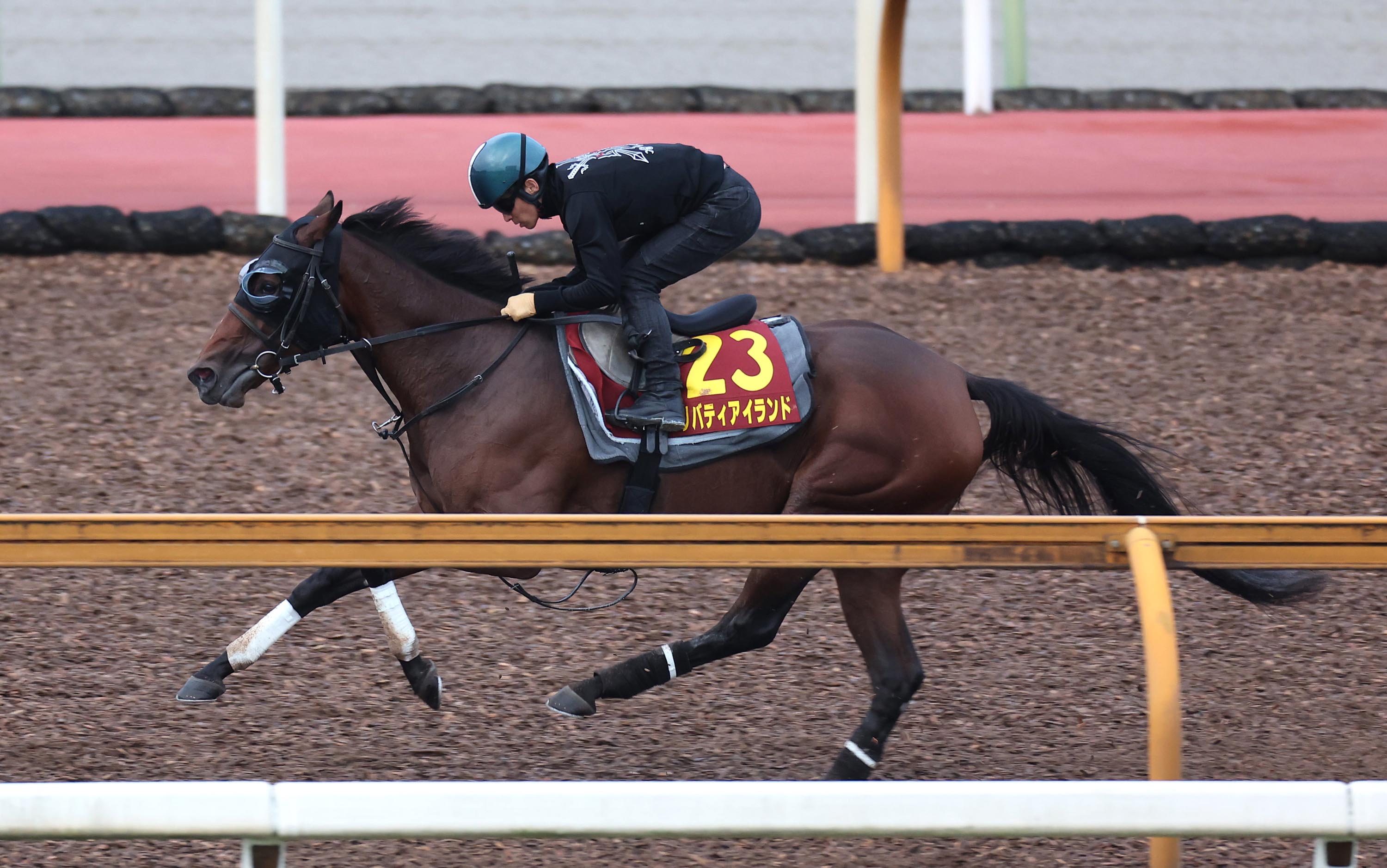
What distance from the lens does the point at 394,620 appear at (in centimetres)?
473

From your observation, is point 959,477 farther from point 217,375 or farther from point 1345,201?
point 1345,201

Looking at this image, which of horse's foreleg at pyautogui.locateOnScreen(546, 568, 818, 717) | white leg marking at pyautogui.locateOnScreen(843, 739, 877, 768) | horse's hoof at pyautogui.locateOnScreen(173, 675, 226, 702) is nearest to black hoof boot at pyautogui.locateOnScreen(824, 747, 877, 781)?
white leg marking at pyautogui.locateOnScreen(843, 739, 877, 768)

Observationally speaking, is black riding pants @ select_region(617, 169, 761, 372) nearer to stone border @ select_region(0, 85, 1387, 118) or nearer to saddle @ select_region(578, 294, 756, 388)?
saddle @ select_region(578, 294, 756, 388)

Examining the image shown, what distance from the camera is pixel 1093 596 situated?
614 centimetres

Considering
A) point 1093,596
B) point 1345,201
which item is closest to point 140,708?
point 1093,596

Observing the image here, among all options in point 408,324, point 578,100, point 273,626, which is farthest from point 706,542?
point 578,100

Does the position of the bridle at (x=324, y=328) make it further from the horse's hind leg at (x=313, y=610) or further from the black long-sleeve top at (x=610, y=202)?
the horse's hind leg at (x=313, y=610)

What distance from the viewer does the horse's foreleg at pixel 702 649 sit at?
15.6 ft

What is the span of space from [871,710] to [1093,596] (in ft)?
6.59

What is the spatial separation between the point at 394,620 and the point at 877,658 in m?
1.48

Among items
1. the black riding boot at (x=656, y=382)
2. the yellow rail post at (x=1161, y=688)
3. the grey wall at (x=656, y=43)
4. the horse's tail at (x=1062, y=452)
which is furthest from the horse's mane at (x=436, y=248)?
the grey wall at (x=656, y=43)

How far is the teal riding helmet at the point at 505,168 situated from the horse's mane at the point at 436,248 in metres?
0.30

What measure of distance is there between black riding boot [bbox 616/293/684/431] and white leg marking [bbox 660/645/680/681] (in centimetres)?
72

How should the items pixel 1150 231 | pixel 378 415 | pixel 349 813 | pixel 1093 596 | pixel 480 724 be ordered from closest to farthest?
→ pixel 349 813, pixel 480 724, pixel 1093 596, pixel 378 415, pixel 1150 231
